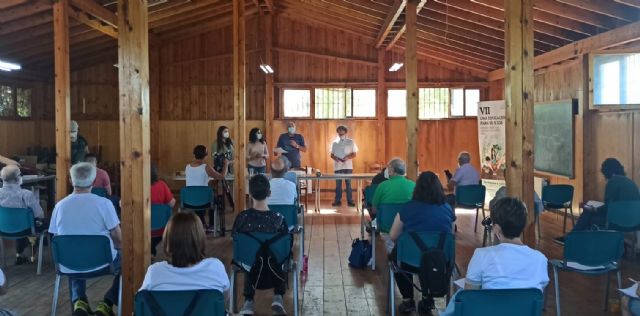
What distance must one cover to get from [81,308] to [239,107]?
5058mm

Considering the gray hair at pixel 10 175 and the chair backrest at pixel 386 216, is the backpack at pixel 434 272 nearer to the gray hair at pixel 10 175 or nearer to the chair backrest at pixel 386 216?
the chair backrest at pixel 386 216

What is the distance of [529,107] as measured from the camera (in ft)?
14.4

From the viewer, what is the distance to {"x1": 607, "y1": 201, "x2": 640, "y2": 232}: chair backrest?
6.16 metres

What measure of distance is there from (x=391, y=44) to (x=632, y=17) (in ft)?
18.9

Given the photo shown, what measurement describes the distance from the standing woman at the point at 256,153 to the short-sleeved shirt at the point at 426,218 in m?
6.10

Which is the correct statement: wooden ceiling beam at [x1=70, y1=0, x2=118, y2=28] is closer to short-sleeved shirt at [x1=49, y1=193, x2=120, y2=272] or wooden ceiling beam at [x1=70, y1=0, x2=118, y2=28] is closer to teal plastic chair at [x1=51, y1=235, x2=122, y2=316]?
short-sleeved shirt at [x1=49, y1=193, x2=120, y2=272]

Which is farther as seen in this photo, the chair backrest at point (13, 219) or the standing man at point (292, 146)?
the standing man at point (292, 146)

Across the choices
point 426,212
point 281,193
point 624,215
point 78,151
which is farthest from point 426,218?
point 78,151

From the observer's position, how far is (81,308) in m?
4.54

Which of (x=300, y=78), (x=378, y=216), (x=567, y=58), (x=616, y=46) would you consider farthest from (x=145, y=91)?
(x=300, y=78)

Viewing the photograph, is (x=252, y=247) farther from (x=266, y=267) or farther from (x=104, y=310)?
(x=104, y=310)

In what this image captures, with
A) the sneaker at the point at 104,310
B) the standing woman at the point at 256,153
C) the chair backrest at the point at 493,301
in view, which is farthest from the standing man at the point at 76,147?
the chair backrest at the point at 493,301

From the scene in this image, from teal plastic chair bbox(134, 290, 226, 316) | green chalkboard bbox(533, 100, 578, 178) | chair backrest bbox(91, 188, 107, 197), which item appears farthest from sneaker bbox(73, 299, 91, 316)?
green chalkboard bbox(533, 100, 578, 178)

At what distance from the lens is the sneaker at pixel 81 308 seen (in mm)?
4520
